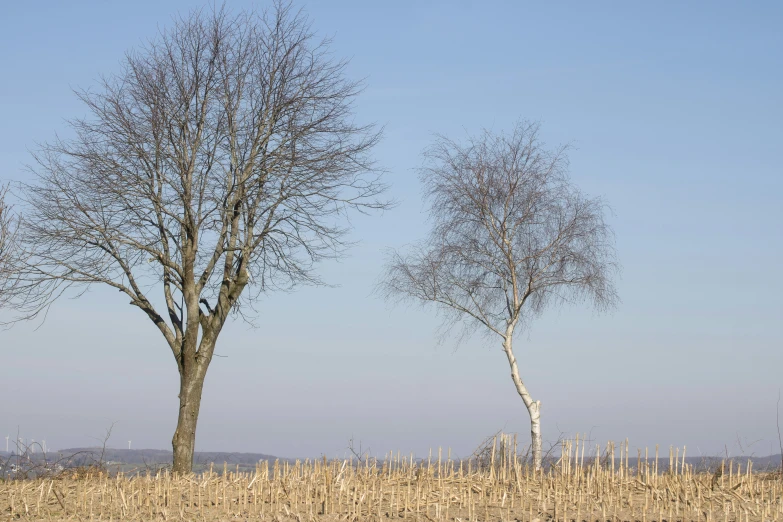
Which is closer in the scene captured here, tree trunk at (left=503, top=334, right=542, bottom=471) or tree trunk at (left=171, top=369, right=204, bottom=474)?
tree trunk at (left=171, top=369, right=204, bottom=474)

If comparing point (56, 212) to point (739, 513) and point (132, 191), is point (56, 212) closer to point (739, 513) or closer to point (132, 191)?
point (132, 191)

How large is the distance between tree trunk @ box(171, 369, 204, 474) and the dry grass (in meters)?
2.64

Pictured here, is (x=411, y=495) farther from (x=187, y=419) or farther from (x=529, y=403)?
(x=529, y=403)

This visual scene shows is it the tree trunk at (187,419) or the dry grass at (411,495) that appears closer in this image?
the dry grass at (411,495)

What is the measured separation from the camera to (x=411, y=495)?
11.2 meters

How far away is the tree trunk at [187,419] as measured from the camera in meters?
16.3

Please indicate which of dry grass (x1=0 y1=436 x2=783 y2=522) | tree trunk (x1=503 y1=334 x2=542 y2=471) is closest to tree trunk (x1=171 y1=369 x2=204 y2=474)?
dry grass (x1=0 y1=436 x2=783 y2=522)

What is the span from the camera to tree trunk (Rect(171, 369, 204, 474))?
16.3 metres

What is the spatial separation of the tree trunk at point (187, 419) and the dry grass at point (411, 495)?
8.67 ft

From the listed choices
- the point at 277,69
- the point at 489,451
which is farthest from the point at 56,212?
the point at 489,451

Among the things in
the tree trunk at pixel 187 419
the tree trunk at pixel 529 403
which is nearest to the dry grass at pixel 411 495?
the tree trunk at pixel 187 419

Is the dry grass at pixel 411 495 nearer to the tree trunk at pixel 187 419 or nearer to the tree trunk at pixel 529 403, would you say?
the tree trunk at pixel 187 419

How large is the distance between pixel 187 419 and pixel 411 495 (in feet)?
22.7

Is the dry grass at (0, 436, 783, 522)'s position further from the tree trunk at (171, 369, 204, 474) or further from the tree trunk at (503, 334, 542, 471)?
the tree trunk at (503, 334, 542, 471)
